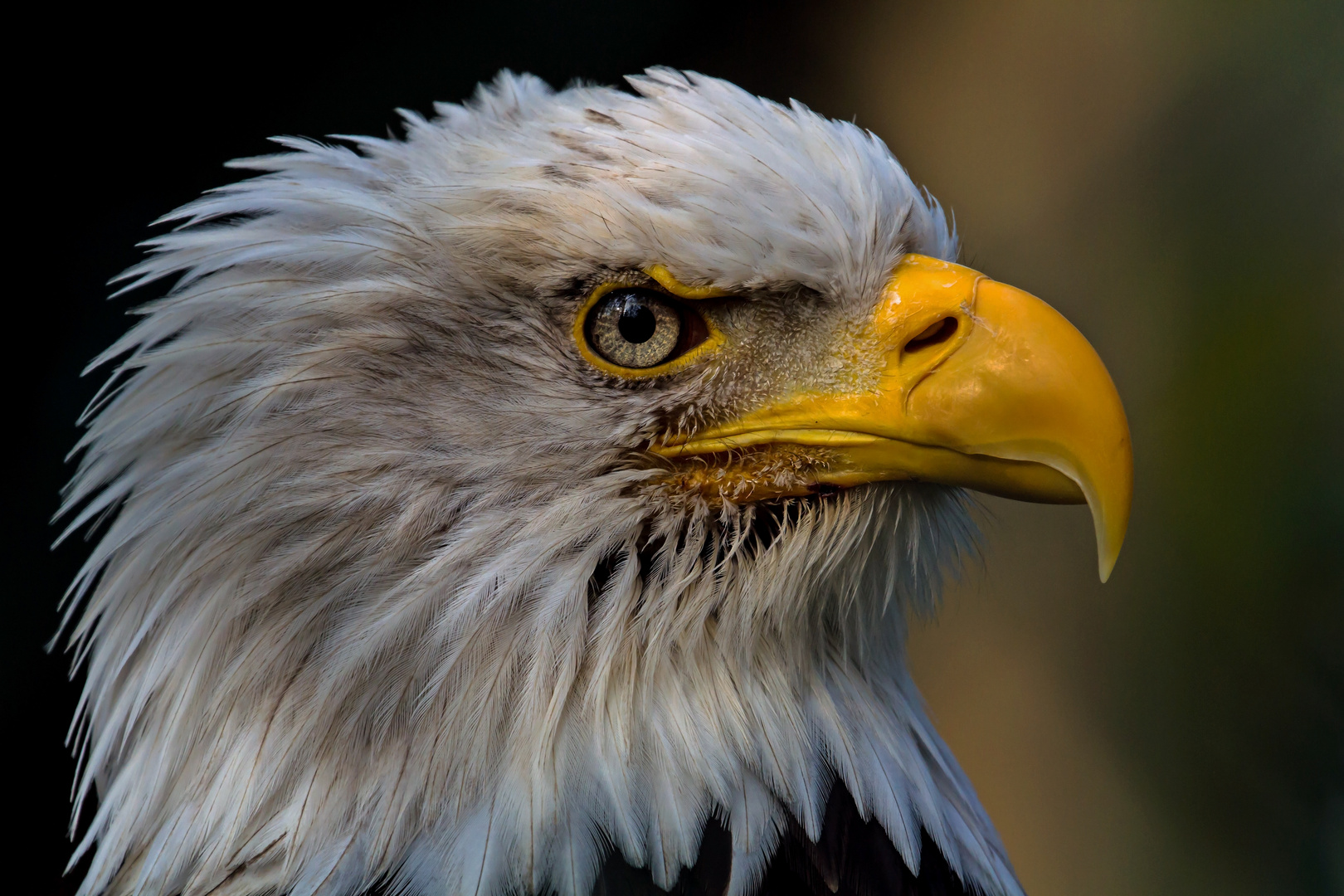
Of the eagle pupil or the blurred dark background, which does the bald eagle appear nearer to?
the eagle pupil

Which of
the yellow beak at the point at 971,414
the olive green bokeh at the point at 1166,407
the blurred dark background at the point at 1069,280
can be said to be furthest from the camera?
the olive green bokeh at the point at 1166,407

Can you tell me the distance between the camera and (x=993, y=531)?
9.86 ft

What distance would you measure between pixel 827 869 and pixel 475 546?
0.54m

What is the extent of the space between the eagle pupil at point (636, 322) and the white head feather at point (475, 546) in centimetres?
5

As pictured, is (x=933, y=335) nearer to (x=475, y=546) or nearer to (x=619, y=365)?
(x=619, y=365)

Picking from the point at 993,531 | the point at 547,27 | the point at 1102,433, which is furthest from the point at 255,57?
the point at 993,531

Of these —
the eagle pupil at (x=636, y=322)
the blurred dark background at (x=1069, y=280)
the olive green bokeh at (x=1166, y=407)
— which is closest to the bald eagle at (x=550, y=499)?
the eagle pupil at (x=636, y=322)

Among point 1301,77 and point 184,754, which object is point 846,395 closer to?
point 184,754

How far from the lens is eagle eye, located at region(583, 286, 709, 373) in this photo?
1.09m

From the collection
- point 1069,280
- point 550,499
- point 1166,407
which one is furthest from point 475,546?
point 1069,280

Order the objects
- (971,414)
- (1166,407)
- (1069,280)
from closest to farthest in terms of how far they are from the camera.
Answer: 1. (971,414)
2. (1166,407)
3. (1069,280)

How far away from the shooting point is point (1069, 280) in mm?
2986

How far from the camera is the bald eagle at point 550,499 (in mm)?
1027

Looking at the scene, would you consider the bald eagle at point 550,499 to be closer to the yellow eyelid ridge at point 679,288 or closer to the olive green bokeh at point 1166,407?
the yellow eyelid ridge at point 679,288
